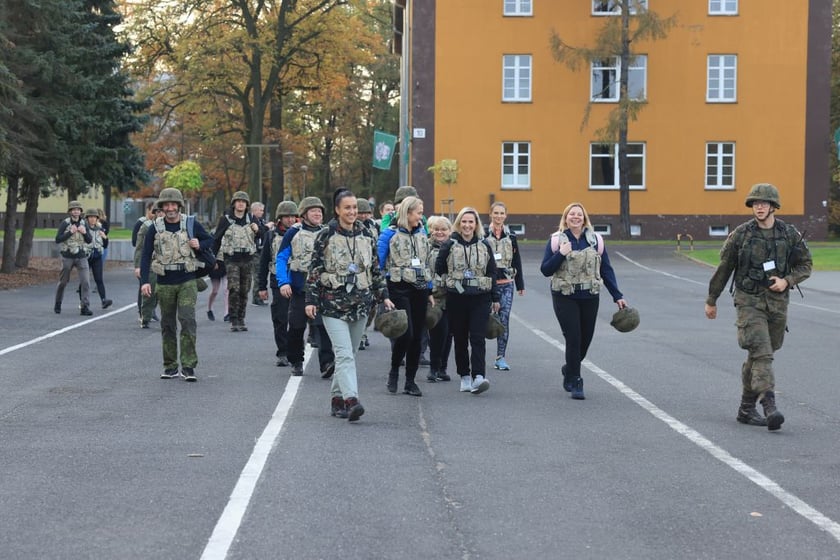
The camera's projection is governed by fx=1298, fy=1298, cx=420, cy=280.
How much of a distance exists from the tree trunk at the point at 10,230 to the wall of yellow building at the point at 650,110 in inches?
976

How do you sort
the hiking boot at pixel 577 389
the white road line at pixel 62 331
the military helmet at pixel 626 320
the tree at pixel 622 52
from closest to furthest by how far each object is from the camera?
the hiking boot at pixel 577 389, the military helmet at pixel 626 320, the white road line at pixel 62 331, the tree at pixel 622 52

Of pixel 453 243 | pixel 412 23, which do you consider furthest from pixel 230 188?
pixel 453 243

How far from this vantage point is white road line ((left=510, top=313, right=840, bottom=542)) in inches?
261

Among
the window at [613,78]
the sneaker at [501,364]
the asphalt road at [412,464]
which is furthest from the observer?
the window at [613,78]

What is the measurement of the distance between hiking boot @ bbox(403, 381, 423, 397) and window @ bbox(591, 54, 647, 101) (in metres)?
46.1

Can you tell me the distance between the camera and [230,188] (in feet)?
259

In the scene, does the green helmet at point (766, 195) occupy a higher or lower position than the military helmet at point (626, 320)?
higher

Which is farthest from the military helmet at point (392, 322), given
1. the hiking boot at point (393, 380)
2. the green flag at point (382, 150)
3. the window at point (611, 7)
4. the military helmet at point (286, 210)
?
the green flag at point (382, 150)

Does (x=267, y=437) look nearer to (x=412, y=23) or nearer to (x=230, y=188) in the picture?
(x=412, y=23)

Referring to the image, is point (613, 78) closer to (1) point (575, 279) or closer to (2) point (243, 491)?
(1) point (575, 279)

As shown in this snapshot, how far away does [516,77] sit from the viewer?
56.1 metres

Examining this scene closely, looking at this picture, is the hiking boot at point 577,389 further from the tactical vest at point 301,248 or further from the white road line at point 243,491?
the tactical vest at point 301,248

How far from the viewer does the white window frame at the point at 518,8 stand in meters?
56.0

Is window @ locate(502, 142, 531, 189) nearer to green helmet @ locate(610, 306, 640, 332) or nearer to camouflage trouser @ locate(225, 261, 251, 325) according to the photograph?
camouflage trouser @ locate(225, 261, 251, 325)
